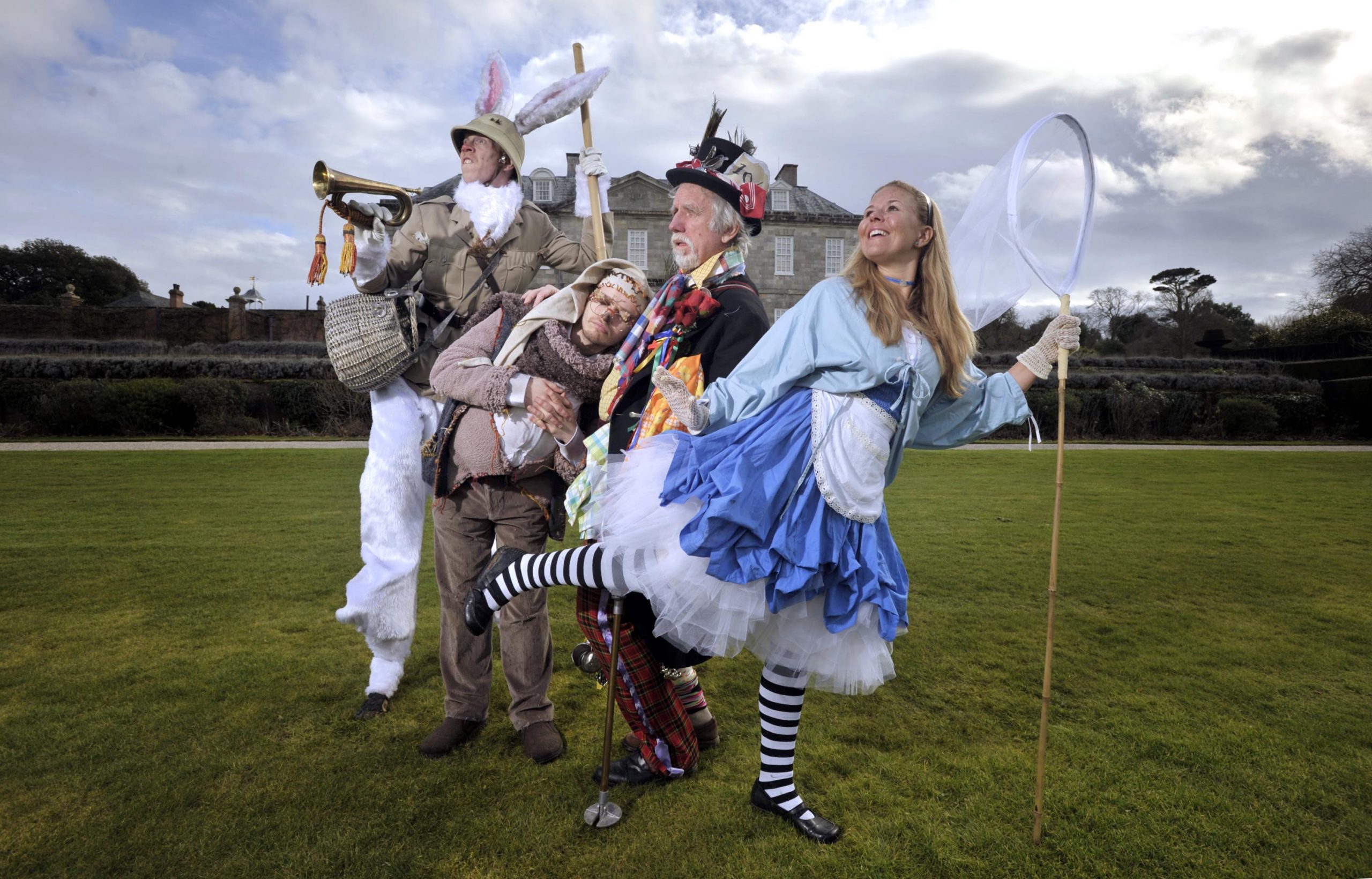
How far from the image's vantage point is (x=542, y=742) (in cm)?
322

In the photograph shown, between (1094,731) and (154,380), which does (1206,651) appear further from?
(154,380)

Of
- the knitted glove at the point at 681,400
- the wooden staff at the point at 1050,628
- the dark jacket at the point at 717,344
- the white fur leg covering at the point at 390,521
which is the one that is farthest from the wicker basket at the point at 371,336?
the wooden staff at the point at 1050,628

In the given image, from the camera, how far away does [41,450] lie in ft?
43.4

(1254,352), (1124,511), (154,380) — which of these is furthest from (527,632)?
(1254,352)

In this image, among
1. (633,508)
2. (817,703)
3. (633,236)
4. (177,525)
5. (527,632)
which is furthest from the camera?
(633,236)

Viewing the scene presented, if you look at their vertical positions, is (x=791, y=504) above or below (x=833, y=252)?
below

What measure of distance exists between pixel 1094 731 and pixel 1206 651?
5.86 ft

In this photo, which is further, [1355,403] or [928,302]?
[1355,403]

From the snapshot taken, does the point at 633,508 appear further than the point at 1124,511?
No

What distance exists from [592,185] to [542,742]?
2.41 meters

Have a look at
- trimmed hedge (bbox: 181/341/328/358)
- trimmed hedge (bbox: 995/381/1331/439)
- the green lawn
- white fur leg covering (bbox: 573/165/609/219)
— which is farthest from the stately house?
white fur leg covering (bbox: 573/165/609/219)

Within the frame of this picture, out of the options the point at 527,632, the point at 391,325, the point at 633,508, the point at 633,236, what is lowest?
the point at 527,632

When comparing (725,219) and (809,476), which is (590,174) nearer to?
(725,219)

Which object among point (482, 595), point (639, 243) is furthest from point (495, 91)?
point (639, 243)
